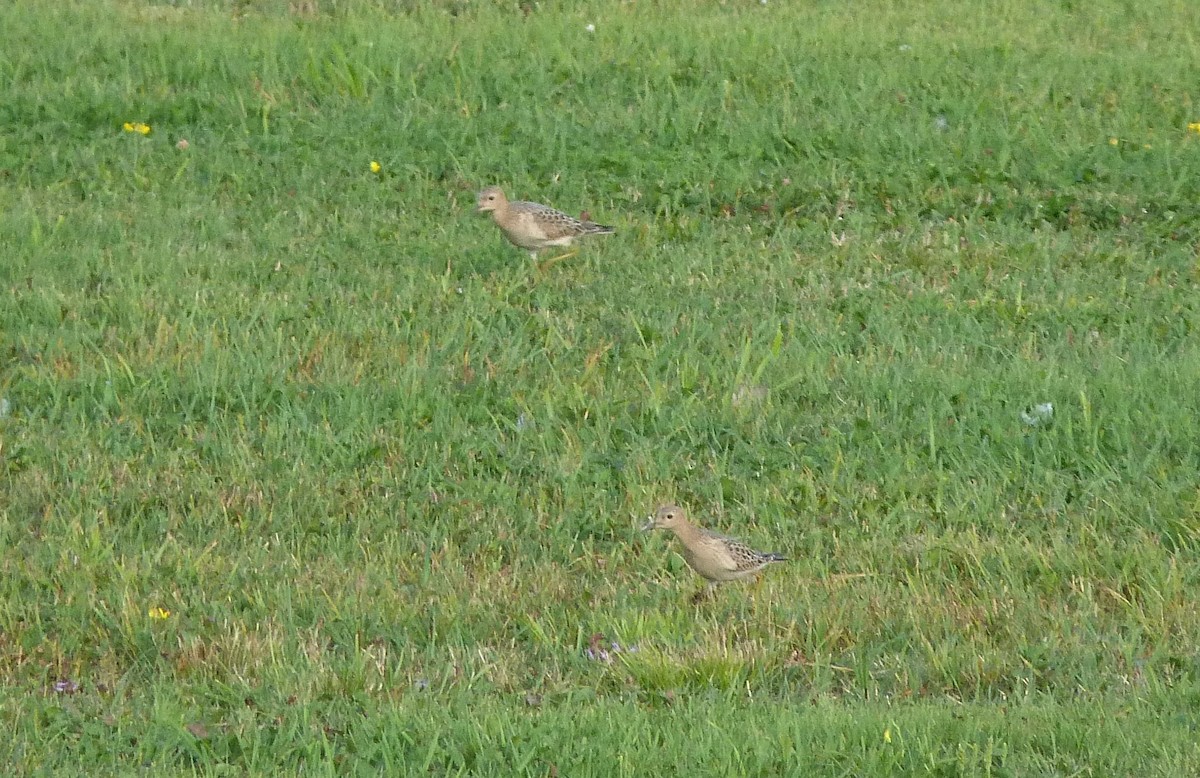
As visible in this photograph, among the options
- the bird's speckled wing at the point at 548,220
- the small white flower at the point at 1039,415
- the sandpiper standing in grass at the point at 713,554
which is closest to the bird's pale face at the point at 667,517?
the sandpiper standing in grass at the point at 713,554

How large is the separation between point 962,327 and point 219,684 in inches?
176

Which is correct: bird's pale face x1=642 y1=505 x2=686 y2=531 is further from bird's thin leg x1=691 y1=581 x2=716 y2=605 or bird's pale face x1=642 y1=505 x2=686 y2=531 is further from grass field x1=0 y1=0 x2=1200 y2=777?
bird's thin leg x1=691 y1=581 x2=716 y2=605

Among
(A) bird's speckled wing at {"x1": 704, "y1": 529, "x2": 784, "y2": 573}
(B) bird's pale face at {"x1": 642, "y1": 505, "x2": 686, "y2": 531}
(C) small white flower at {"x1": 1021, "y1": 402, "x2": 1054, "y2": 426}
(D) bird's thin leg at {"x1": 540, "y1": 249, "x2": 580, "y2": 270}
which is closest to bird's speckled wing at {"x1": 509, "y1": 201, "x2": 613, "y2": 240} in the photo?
(D) bird's thin leg at {"x1": 540, "y1": 249, "x2": 580, "y2": 270}

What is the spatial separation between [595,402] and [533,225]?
2079 mm

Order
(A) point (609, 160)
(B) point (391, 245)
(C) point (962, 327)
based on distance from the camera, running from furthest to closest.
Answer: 1. (A) point (609, 160)
2. (B) point (391, 245)
3. (C) point (962, 327)

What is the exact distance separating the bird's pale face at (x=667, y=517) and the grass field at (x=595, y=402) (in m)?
0.15

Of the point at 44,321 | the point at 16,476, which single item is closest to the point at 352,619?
the point at 16,476

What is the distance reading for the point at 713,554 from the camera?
624 centimetres

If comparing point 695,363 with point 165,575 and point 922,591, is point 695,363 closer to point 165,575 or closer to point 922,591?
point 922,591

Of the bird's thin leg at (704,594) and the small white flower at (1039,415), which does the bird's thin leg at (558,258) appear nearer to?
the small white flower at (1039,415)

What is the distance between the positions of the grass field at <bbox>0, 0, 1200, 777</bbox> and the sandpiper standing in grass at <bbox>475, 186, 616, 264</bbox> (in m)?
0.21

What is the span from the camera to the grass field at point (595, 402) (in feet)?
17.7

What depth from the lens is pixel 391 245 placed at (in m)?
9.67

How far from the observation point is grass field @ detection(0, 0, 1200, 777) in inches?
212
